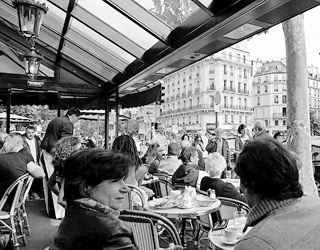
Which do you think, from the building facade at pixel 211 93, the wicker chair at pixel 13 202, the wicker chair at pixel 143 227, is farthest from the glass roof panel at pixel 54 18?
the building facade at pixel 211 93

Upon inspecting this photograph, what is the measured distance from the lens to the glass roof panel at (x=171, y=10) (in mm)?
3877

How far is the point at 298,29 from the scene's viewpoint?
506cm

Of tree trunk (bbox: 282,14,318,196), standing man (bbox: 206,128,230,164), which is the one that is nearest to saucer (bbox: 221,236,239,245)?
tree trunk (bbox: 282,14,318,196)

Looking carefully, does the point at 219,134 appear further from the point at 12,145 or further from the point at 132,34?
the point at 12,145

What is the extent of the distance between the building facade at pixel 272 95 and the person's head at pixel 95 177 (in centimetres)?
7624

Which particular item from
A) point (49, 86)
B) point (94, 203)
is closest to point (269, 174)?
point (94, 203)

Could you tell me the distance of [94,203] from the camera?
137cm

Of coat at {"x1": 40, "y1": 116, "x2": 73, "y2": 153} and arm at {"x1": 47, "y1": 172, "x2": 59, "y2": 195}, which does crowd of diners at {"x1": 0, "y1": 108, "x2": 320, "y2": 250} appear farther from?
coat at {"x1": 40, "y1": 116, "x2": 73, "y2": 153}

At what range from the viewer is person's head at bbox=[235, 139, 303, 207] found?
4.20ft

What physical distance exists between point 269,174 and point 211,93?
64044 millimetres

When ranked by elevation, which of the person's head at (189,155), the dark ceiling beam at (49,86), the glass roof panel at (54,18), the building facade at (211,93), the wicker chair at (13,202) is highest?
the building facade at (211,93)

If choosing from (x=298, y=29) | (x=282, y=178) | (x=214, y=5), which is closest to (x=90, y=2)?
(x=214, y=5)

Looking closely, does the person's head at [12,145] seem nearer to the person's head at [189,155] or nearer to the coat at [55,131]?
the coat at [55,131]

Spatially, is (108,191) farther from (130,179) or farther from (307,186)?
(307,186)
